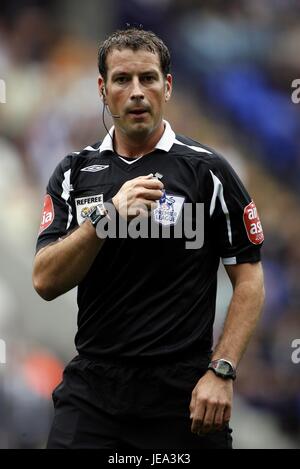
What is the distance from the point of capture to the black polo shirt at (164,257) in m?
3.17

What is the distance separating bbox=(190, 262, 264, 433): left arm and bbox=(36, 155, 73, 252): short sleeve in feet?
2.23

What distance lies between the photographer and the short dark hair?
332cm

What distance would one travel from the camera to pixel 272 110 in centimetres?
628

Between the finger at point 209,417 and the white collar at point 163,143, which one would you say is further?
the white collar at point 163,143

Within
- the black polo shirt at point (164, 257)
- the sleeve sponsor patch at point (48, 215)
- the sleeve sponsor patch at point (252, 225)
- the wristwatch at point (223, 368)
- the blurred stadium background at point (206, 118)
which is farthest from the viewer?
the blurred stadium background at point (206, 118)

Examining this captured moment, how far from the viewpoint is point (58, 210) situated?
3391 mm

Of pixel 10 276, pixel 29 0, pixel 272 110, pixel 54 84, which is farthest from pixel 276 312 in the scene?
pixel 29 0

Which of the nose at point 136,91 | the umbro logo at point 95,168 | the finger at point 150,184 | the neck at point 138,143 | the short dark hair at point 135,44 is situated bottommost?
the finger at point 150,184

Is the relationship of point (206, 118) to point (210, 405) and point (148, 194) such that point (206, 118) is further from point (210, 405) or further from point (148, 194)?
point (210, 405)

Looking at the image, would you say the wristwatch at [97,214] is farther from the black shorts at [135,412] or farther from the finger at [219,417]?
the finger at [219,417]

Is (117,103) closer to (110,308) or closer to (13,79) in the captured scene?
(110,308)

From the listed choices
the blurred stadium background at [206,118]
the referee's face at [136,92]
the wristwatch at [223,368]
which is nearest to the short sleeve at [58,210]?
the referee's face at [136,92]

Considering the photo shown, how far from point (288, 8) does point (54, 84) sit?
6.05 ft

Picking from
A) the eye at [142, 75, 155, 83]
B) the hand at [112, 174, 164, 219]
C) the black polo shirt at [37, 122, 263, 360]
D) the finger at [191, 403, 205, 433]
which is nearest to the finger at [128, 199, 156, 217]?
the hand at [112, 174, 164, 219]
